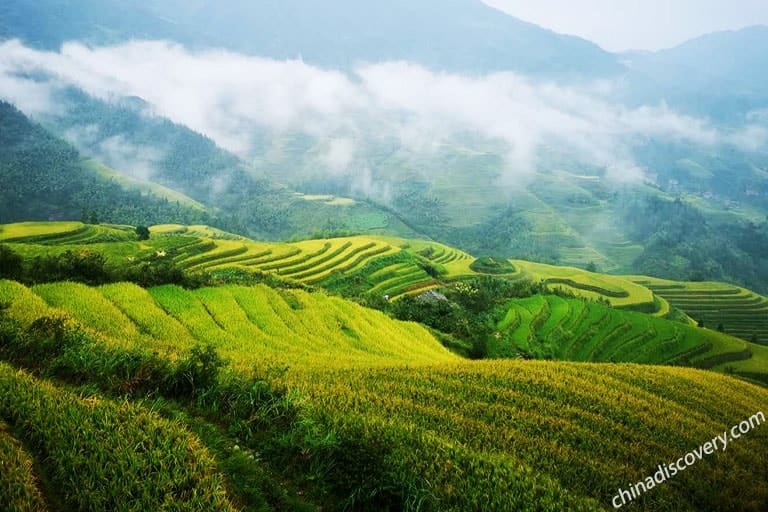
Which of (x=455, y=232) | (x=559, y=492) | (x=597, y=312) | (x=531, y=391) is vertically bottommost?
(x=455, y=232)

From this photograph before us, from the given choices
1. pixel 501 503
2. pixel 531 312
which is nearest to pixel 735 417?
pixel 501 503

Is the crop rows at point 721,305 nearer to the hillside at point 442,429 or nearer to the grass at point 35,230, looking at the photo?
the hillside at point 442,429

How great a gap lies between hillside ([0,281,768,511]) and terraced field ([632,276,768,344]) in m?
64.9

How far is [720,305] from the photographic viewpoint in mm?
69750

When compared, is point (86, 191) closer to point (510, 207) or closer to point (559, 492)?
point (510, 207)

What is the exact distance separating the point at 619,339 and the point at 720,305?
42.9 metres

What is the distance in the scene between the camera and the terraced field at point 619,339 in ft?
118

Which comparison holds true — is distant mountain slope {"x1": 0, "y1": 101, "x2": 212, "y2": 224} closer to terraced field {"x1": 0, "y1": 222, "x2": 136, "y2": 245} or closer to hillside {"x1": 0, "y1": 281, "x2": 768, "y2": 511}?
terraced field {"x1": 0, "y1": 222, "x2": 136, "y2": 245}

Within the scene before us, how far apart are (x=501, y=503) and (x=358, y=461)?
1.61 meters

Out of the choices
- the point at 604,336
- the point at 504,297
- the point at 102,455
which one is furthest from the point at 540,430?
the point at 504,297

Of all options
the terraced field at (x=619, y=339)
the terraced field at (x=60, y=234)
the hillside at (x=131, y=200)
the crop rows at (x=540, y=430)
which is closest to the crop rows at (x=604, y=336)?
the terraced field at (x=619, y=339)

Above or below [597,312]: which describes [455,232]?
below

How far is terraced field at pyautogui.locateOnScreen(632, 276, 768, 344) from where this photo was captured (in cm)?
6241

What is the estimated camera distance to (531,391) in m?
7.75
